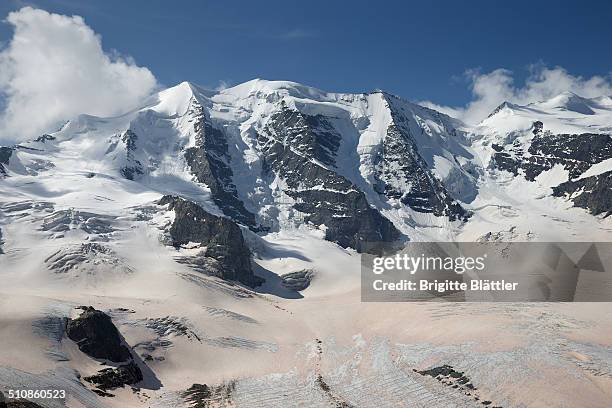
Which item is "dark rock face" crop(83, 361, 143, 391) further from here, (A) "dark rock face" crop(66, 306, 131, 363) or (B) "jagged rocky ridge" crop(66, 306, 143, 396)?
(A) "dark rock face" crop(66, 306, 131, 363)

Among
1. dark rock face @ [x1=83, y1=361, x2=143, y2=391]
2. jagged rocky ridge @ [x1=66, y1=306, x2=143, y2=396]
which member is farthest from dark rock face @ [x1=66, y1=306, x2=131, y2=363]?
dark rock face @ [x1=83, y1=361, x2=143, y2=391]

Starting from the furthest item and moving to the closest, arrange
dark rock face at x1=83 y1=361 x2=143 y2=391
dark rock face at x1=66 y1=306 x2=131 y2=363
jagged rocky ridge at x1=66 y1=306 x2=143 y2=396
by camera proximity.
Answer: dark rock face at x1=66 y1=306 x2=131 y2=363, jagged rocky ridge at x1=66 y1=306 x2=143 y2=396, dark rock face at x1=83 y1=361 x2=143 y2=391

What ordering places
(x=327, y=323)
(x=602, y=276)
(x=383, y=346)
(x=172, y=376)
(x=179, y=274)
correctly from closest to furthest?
(x=172, y=376) → (x=383, y=346) → (x=327, y=323) → (x=179, y=274) → (x=602, y=276)

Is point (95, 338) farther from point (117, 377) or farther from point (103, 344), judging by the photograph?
point (117, 377)

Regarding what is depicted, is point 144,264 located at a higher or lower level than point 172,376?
higher

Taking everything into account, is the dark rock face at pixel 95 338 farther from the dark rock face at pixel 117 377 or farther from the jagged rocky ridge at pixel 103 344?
the dark rock face at pixel 117 377

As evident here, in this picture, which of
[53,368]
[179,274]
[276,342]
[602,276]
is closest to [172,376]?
[53,368]

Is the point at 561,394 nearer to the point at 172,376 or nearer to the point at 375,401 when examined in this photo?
the point at 375,401
